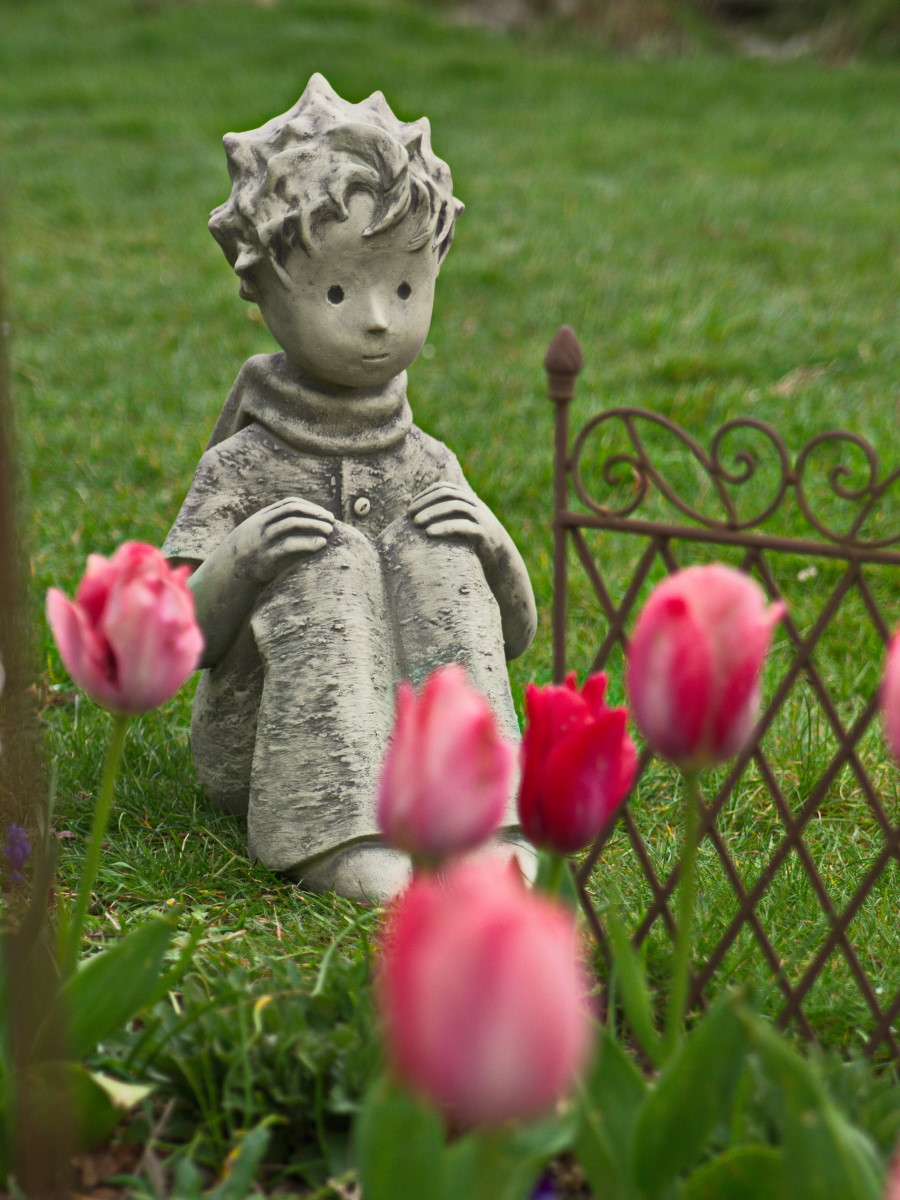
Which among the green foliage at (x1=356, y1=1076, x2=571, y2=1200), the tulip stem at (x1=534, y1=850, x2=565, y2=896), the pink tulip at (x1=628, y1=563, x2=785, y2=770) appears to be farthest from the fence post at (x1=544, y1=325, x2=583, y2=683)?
the green foliage at (x1=356, y1=1076, x2=571, y2=1200)

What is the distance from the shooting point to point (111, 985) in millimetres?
1585

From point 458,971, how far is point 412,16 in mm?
12367

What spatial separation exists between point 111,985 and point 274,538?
3.21 feet

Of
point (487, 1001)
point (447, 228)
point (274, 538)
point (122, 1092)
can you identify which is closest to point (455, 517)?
point (274, 538)

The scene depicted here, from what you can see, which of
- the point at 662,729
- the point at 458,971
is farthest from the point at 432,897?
the point at 662,729

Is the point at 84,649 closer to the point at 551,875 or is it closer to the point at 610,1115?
the point at 551,875

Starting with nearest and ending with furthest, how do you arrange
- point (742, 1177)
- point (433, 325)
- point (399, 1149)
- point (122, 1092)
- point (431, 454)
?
point (399, 1149), point (742, 1177), point (122, 1092), point (431, 454), point (433, 325)

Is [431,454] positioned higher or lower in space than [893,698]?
lower

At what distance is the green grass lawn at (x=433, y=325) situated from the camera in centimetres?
221

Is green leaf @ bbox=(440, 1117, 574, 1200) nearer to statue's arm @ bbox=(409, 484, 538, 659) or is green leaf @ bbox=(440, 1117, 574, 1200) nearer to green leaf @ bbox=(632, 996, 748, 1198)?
green leaf @ bbox=(632, 996, 748, 1198)

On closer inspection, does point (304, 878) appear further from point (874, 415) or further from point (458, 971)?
point (874, 415)

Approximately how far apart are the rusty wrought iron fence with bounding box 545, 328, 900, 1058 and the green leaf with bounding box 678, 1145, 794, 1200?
2.00ft

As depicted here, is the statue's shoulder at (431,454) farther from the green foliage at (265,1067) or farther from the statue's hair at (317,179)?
the green foliage at (265,1067)

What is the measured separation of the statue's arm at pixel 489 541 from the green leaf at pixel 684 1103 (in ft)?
4.19
